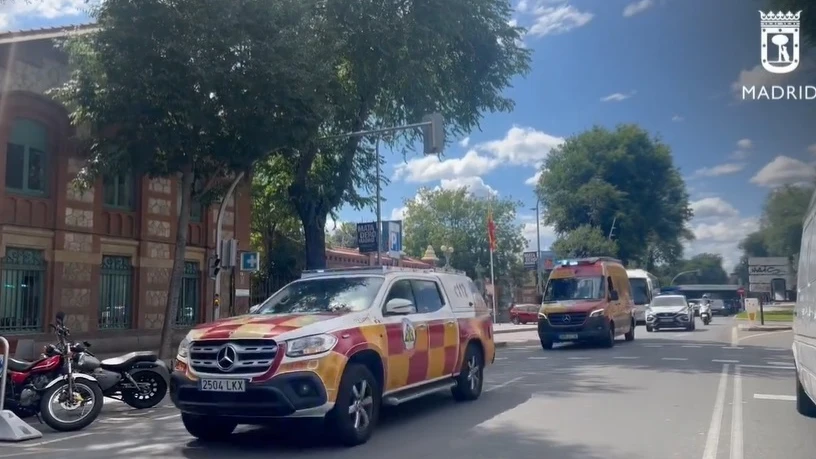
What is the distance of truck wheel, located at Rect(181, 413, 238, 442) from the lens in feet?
27.6

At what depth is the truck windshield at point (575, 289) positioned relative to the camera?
74.2 feet

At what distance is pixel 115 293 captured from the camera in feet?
67.6

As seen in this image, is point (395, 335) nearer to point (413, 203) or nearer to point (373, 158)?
point (373, 158)

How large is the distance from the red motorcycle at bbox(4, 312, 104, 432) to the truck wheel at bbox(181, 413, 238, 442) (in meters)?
2.07

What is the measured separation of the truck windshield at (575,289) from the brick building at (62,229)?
11215mm

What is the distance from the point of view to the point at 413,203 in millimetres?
74125

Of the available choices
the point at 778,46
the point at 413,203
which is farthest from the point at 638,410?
the point at 413,203

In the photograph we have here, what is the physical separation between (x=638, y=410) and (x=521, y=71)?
1930cm

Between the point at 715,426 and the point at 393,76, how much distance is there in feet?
50.7

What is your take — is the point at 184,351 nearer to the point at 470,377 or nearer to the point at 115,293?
the point at 470,377

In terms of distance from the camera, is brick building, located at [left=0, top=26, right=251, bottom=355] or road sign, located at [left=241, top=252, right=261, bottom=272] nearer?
brick building, located at [left=0, top=26, right=251, bottom=355]

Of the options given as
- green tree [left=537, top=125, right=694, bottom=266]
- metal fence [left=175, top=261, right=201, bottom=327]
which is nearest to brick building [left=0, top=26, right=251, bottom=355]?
metal fence [left=175, top=261, right=201, bottom=327]

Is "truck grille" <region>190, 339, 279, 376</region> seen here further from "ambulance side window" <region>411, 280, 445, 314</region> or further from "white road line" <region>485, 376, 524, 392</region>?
"white road line" <region>485, 376, 524, 392</region>

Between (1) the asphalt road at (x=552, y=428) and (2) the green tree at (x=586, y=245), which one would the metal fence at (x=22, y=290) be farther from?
(2) the green tree at (x=586, y=245)
